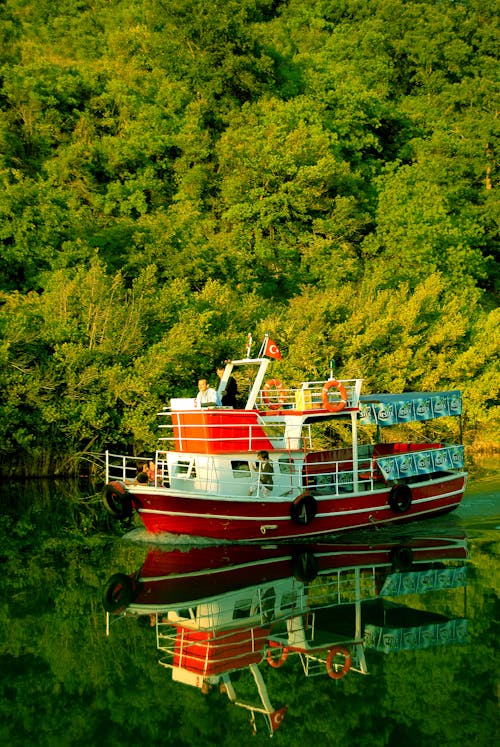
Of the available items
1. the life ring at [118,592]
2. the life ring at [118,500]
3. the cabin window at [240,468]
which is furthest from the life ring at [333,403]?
the life ring at [118,592]

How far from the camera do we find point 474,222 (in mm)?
68750

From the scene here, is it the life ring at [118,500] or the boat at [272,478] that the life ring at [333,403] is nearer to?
the boat at [272,478]

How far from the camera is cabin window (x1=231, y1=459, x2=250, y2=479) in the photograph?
25.1m

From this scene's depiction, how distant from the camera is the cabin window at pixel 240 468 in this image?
25141 mm

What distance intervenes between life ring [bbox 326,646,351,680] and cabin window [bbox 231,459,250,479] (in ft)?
29.2

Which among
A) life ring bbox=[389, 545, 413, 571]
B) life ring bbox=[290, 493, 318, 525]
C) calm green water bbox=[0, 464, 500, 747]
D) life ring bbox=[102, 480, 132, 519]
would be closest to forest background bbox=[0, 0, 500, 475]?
life ring bbox=[102, 480, 132, 519]

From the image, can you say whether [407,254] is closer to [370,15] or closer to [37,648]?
[370,15]

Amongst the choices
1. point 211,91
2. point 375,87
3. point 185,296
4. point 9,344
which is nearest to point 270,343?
point 9,344

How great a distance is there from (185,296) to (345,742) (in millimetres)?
31507

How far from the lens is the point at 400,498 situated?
2731cm

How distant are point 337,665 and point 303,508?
30.9 feet

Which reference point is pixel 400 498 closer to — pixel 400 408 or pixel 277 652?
pixel 400 408

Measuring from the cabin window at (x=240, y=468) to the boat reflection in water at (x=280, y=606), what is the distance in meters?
1.83

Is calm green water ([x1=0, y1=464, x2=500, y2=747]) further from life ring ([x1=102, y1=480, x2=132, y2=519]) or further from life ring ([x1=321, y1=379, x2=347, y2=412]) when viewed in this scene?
life ring ([x1=321, y1=379, x2=347, y2=412])
